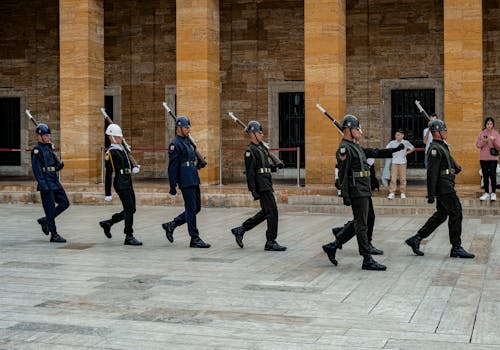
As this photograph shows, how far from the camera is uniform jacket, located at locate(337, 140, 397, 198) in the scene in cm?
959

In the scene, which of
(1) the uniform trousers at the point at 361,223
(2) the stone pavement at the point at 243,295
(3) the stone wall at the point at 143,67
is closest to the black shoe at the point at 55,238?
(2) the stone pavement at the point at 243,295

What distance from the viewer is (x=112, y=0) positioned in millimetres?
24750

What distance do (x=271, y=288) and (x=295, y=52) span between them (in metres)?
15.7

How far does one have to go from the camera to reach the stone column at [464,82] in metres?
17.4

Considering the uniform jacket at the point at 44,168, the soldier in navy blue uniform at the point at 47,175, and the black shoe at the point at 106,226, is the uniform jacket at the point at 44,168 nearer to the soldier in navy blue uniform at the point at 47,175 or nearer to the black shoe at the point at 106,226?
the soldier in navy blue uniform at the point at 47,175

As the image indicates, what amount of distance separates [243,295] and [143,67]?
1742 centimetres

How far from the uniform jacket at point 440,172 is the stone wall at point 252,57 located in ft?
42.3

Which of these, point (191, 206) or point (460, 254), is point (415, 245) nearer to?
point (460, 254)

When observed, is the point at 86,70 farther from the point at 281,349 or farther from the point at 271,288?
the point at 281,349

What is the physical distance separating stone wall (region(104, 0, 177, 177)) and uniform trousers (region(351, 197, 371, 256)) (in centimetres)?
1496

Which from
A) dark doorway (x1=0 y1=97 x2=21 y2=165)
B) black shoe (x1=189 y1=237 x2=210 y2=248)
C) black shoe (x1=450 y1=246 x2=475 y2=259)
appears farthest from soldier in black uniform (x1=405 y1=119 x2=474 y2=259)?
dark doorway (x1=0 y1=97 x2=21 y2=165)

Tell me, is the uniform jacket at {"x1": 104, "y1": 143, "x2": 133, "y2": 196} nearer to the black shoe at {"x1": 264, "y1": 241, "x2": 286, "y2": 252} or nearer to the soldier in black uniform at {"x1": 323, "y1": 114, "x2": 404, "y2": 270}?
the black shoe at {"x1": 264, "y1": 241, "x2": 286, "y2": 252}

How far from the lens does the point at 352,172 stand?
379 inches

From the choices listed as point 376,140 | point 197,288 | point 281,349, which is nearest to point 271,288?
point 197,288
